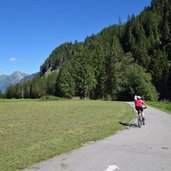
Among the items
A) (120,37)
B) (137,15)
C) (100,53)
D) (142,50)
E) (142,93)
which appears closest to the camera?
(142,93)

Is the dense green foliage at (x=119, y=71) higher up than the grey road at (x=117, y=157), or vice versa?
the dense green foliage at (x=119, y=71)

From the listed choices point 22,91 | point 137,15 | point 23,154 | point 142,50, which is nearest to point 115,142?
point 23,154

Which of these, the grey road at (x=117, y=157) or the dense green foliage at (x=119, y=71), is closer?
the grey road at (x=117, y=157)

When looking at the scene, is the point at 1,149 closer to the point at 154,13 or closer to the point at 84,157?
the point at 84,157

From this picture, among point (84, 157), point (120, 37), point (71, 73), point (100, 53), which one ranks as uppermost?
point (120, 37)

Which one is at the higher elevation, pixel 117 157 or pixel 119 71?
pixel 119 71

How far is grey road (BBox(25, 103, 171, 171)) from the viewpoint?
9.26 meters

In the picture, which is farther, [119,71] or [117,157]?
[119,71]

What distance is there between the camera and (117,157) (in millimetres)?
10625

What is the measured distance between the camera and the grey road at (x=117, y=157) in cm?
926

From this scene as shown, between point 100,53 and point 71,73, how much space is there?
39.5 feet

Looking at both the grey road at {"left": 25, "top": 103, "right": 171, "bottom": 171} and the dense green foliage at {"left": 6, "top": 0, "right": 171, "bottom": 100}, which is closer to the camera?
the grey road at {"left": 25, "top": 103, "right": 171, "bottom": 171}

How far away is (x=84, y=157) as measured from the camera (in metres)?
10.6

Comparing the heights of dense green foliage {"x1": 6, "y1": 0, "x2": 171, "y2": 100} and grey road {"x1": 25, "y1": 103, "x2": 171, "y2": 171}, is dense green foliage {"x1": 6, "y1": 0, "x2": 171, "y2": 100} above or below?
above
